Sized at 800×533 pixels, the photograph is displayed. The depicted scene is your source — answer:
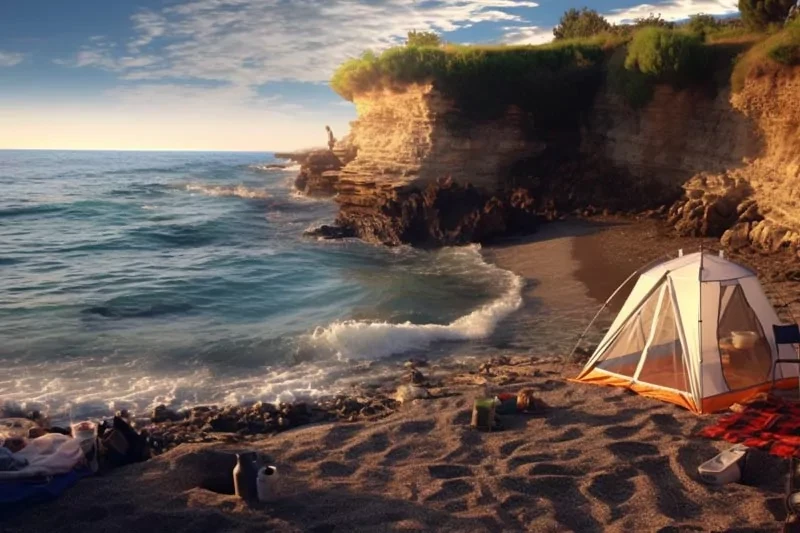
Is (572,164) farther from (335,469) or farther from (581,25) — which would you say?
(335,469)

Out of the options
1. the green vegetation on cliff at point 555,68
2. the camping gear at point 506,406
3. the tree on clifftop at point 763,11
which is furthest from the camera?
the green vegetation on cliff at point 555,68

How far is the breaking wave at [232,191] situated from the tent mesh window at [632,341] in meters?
31.8

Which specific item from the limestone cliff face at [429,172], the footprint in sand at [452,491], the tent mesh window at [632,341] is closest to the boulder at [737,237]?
the limestone cliff face at [429,172]

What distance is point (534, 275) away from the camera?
16562 mm

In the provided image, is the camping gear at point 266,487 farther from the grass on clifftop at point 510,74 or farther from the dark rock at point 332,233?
the grass on clifftop at point 510,74

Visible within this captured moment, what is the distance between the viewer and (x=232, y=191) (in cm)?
4325

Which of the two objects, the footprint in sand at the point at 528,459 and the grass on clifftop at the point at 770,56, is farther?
the grass on clifftop at the point at 770,56

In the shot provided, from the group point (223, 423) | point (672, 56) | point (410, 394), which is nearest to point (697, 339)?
point (410, 394)

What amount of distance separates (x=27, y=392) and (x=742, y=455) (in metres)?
9.30

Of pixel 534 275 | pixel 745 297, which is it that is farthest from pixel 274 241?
pixel 745 297

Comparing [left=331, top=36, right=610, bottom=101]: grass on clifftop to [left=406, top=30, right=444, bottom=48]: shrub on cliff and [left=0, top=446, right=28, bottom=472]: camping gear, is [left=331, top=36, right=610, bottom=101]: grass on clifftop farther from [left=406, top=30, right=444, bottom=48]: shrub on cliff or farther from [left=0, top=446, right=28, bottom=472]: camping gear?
[left=0, top=446, right=28, bottom=472]: camping gear

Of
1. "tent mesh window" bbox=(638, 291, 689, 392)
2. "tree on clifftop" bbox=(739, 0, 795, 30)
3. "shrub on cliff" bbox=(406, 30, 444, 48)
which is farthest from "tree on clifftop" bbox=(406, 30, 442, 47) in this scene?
"tent mesh window" bbox=(638, 291, 689, 392)

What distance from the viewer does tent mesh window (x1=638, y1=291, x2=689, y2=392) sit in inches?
322

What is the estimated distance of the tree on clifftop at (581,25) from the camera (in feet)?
92.2
